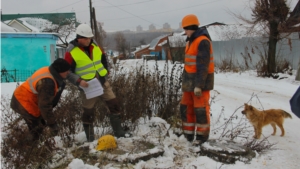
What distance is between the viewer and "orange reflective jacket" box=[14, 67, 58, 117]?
3.51 meters

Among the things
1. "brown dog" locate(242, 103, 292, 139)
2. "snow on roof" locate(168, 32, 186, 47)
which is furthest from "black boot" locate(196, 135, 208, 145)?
"snow on roof" locate(168, 32, 186, 47)

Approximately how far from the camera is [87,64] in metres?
4.12

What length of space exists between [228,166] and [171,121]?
173cm

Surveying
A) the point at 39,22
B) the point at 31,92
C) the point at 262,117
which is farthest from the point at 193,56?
the point at 39,22

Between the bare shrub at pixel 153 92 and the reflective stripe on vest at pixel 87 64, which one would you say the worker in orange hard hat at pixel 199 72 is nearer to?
the bare shrub at pixel 153 92

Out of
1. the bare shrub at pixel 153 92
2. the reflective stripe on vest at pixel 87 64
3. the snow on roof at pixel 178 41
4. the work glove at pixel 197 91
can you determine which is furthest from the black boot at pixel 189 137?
the snow on roof at pixel 178 41

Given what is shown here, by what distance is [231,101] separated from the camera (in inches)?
321

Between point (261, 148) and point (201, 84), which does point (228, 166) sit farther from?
point (201, 84)

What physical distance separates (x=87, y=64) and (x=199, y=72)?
1693 mm

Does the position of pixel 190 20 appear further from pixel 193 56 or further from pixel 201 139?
pixel 201 139

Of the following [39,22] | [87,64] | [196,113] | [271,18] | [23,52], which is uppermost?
[39,22]

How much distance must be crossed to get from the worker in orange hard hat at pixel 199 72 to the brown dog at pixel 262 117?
43.7 inches

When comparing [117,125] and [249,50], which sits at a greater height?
[249,50]

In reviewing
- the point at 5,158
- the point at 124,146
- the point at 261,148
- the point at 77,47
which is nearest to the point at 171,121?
the point at 124,146
